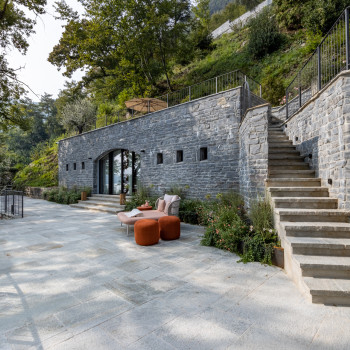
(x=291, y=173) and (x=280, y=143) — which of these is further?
(x=280, y=143)

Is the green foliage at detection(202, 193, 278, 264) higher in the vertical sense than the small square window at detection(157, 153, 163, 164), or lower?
lower

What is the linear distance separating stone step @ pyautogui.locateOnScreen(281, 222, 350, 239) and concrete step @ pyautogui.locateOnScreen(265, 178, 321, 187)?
1.18 meters

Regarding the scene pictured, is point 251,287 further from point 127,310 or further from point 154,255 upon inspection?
point 154,255

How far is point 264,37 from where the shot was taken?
13898 millimetres

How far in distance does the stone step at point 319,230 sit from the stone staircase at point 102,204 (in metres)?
6.87

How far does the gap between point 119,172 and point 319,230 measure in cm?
965

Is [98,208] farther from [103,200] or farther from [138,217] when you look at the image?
[138,217]

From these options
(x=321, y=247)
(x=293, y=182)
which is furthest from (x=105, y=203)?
(x=321, y=247)

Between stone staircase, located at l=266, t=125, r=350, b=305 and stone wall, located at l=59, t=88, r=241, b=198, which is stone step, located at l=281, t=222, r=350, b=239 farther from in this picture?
stone wall, located at l=59, t=88, r=241, b=198

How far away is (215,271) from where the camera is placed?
3.29m

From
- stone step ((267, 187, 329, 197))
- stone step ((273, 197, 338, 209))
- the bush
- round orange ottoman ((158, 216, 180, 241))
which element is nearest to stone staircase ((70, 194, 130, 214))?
round orange ottoman ((158, 216, 180, 241))

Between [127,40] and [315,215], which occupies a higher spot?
[127,40]

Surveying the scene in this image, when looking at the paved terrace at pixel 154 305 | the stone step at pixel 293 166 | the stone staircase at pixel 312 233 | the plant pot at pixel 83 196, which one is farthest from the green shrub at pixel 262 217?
the plant pot at pixel 83 196

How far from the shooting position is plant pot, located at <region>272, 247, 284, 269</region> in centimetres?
340
